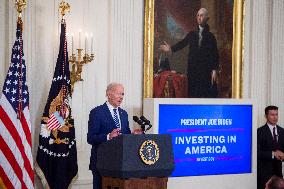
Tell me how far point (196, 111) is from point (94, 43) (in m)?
1.66

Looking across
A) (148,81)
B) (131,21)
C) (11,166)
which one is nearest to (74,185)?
(11,166)

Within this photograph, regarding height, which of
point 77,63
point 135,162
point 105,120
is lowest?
point 135,162

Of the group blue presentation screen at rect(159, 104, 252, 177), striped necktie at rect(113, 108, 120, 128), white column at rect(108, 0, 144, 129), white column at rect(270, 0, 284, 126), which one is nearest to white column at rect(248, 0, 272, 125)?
white column at rect(270, 0, 284, 126)

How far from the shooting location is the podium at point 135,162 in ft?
13.5

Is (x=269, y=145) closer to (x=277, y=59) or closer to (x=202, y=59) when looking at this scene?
(x=202, y=59)

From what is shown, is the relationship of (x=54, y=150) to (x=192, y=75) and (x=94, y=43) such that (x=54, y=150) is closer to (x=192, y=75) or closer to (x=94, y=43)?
(x=94, y=43)

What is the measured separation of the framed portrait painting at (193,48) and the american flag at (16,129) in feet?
6.60

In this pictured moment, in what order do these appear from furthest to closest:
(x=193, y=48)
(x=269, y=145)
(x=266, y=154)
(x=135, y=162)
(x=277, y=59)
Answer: (x=277, y=59) → (x=193, y=48) → (x=269, y=145) → (x=266, y=154) → (x=135, y=162)

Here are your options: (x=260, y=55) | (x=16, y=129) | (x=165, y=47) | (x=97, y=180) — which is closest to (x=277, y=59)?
(x=260, y=55)

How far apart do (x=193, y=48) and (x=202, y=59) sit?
22 cm

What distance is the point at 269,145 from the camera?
287 inches

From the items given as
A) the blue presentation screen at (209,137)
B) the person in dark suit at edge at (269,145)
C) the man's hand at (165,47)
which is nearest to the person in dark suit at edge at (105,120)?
the blue presentation screen at (209,137)

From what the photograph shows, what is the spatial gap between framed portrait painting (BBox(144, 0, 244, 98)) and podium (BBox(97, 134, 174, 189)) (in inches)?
106

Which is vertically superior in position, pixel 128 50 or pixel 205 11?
pixel 205 11
